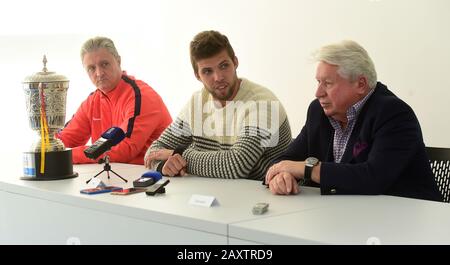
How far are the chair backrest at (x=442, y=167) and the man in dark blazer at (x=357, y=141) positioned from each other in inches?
9.0

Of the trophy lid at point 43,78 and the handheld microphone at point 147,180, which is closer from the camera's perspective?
the handheld microphone at point 147,180

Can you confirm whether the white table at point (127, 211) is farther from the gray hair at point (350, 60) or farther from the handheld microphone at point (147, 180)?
the gray hair at point (350, 60)

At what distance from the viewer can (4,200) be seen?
248 cm

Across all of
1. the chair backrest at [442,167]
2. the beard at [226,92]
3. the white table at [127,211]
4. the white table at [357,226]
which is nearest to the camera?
the white table at [357,226]

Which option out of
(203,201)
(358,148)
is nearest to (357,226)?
(203,201)

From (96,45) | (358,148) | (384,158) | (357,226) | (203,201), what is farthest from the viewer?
(96,45)

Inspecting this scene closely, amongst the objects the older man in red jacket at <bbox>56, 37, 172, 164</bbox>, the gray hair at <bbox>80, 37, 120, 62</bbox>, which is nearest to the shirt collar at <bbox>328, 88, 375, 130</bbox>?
the older man in red jacket at <bbox>56, 37, 172, 164</bbox>

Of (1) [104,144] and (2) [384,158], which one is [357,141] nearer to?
(2) [384,158]

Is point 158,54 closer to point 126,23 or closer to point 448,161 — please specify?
point 126,23

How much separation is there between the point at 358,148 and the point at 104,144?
98 centimetres

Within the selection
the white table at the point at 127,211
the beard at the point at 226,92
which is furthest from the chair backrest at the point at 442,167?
the beard at the point at 226,92

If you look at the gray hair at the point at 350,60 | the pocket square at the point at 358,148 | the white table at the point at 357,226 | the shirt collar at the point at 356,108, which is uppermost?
the gray hair at the point at 350,60

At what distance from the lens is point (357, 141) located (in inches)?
87.7

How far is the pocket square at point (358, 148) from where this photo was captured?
219 cm
